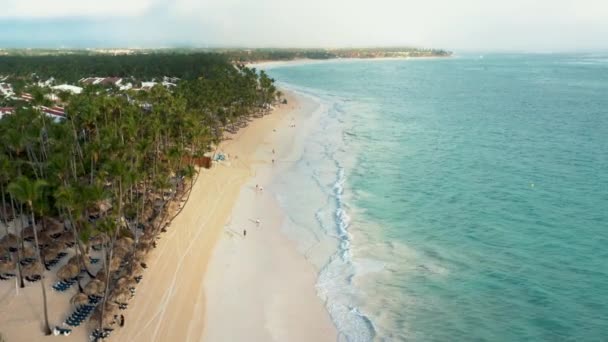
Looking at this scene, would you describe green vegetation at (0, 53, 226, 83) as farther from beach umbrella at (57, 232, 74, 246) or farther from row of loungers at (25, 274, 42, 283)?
row of loungers at (25, 274, 42, 283)

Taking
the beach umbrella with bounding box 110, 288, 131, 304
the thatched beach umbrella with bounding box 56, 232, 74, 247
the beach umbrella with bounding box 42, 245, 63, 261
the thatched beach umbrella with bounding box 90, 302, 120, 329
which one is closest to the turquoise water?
the beach umbrella with bounding box 110, 288, 131, 304

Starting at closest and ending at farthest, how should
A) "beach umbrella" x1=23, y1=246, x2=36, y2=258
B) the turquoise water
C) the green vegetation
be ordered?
the turquoise water, "beach umbrella" x1=23, y1=246, x2=36, y2=258, the green vegetation

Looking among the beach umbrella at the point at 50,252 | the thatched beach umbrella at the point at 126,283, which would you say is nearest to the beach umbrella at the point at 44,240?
the beach umbrella at the point at 50,252

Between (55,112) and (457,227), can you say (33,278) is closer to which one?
(55,112)

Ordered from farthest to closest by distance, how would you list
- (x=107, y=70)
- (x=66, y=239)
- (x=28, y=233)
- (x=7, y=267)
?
(x=107, y=70) → (x=28, y=233) → (x=66, y=239) → (x=7, y=267)

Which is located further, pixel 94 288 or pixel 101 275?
pixel 101 275

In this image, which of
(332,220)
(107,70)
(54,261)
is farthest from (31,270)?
(107,70)
